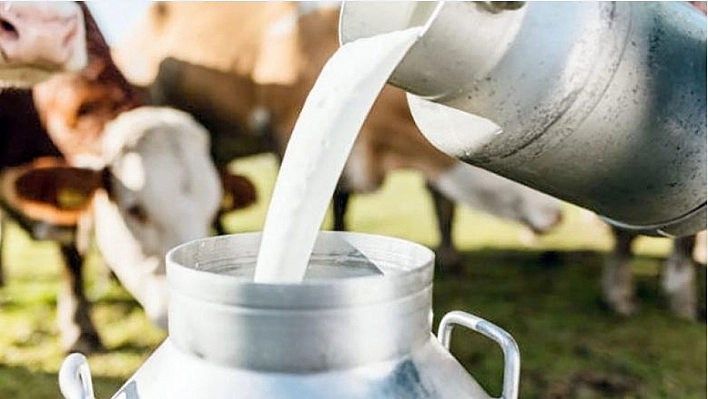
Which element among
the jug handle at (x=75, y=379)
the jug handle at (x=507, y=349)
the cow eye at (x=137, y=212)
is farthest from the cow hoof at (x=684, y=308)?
the jug handle at (x=75, y=379)

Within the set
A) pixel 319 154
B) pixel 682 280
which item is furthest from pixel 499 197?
pixel 319 154

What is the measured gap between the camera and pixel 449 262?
291 cm

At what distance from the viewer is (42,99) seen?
2248 mm

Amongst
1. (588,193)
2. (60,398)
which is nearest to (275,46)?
(60,398)

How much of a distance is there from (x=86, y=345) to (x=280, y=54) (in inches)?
39.7

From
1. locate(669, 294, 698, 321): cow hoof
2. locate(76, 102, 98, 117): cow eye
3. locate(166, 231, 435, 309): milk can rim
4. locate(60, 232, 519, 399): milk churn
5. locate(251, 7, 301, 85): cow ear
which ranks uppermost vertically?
locate(166, 231, 435, 309): milk can rim

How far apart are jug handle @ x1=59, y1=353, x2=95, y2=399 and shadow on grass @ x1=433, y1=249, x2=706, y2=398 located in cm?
132

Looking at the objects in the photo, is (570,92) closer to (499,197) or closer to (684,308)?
(684,308)

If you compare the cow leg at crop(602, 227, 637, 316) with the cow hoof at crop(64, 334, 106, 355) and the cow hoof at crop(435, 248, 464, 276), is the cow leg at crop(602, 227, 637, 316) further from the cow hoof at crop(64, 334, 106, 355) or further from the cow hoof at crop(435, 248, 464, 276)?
the cow hoof at crop(64, 334, 106, 355)

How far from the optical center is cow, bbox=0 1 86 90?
138 cm

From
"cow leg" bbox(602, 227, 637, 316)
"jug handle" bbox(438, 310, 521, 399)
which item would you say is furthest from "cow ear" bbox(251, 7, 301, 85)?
"jug handle" bbox(438, 310, 521, 399)

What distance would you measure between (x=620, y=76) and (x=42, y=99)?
5.96 ft

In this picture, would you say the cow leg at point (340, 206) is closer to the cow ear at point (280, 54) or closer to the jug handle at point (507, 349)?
the cow ear at point (280, 54)

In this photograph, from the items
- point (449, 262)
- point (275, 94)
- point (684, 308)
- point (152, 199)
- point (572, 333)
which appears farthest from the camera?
point (449, 262)
